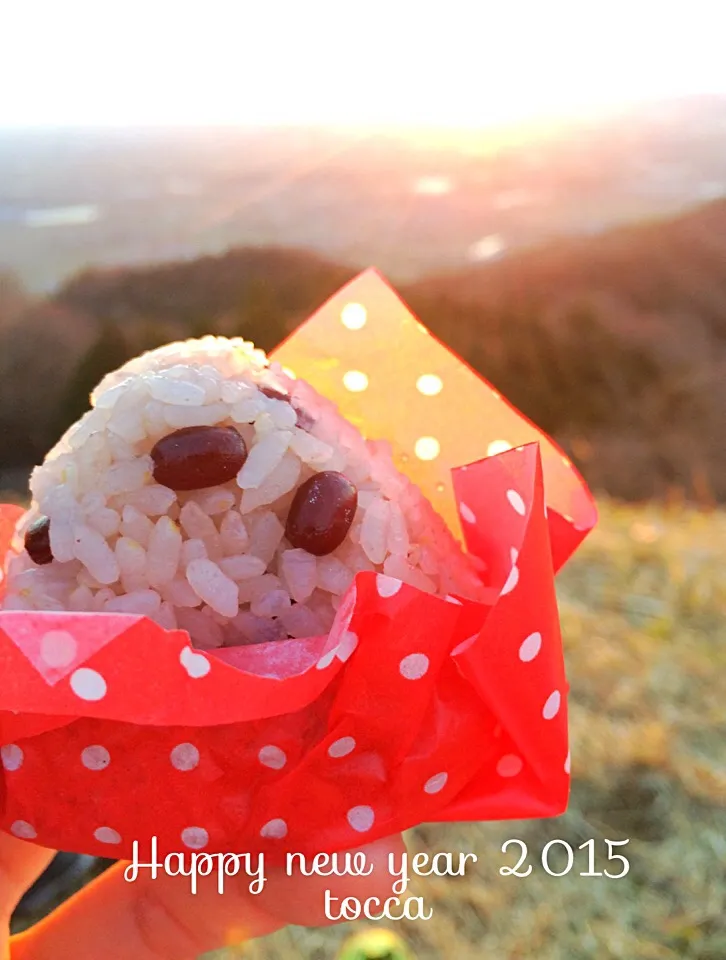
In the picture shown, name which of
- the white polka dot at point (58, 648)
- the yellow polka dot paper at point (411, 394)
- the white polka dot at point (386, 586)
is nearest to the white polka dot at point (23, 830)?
the white polka dot at point (58, 648)

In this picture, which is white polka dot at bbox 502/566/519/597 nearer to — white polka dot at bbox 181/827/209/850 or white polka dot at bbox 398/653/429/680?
white polka dot at bbox 398/653/429/680

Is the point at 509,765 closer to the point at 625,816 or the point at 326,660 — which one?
the point at 326,660

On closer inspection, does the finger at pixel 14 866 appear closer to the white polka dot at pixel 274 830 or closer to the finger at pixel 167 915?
the finger at pixel 167 915

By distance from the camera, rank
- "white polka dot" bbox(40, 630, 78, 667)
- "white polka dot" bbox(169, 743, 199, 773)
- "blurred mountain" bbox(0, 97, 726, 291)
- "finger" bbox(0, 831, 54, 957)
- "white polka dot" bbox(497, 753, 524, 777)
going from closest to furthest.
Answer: "white polka dot" bbox(40, 630, 78, 667) < "white polka dot" bbox(169, 743, 199, 773) < "white polka dot" bbox(497, 753, 524, 777) < "finger" bbox(0, 831, 54, 957) < "blurred mountain" bbox(0, 97, 726, 291)

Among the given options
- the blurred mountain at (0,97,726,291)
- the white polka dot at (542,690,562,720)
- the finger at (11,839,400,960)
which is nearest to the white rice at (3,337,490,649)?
the white polka dot at (542,690,562,720)

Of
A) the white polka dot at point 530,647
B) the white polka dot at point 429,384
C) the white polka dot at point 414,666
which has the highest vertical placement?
the white polka dot at point 429,384

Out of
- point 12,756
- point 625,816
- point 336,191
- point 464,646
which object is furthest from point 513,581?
point 336,191
